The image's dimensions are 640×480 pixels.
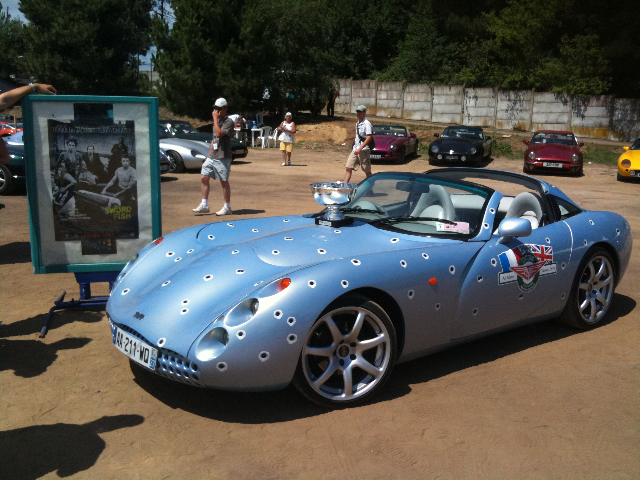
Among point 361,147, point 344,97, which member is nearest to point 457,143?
point 361,147

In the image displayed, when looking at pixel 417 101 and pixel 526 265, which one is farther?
pixel 417 101

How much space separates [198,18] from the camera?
30969mm

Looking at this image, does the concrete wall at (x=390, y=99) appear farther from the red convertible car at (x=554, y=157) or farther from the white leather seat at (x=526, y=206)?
the white leather seat at (x=526, y=206)

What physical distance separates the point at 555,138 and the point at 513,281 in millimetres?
18049

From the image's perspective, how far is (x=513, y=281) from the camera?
443cm

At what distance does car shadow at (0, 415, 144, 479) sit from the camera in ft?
9.67

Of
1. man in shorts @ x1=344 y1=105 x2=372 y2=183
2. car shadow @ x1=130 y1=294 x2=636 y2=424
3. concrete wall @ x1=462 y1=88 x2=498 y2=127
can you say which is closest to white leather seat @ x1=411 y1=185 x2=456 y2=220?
car shadow @ x1=130 y1=294 x2=636 y2=424

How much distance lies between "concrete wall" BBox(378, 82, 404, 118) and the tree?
1597cm

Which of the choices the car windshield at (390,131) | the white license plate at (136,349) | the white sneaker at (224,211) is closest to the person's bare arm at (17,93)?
the white license plate at (136,349)

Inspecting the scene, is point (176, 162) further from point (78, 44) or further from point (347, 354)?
point (78, 44)

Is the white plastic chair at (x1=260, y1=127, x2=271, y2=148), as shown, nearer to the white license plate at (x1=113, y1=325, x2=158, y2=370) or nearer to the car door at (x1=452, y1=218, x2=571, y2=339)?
the car door at (x1=452, y1=218, x2=571, y2=339)

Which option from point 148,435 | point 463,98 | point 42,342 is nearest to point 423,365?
point 148,435

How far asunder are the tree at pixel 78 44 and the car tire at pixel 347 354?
35.7 meters

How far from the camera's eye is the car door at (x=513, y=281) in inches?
165
